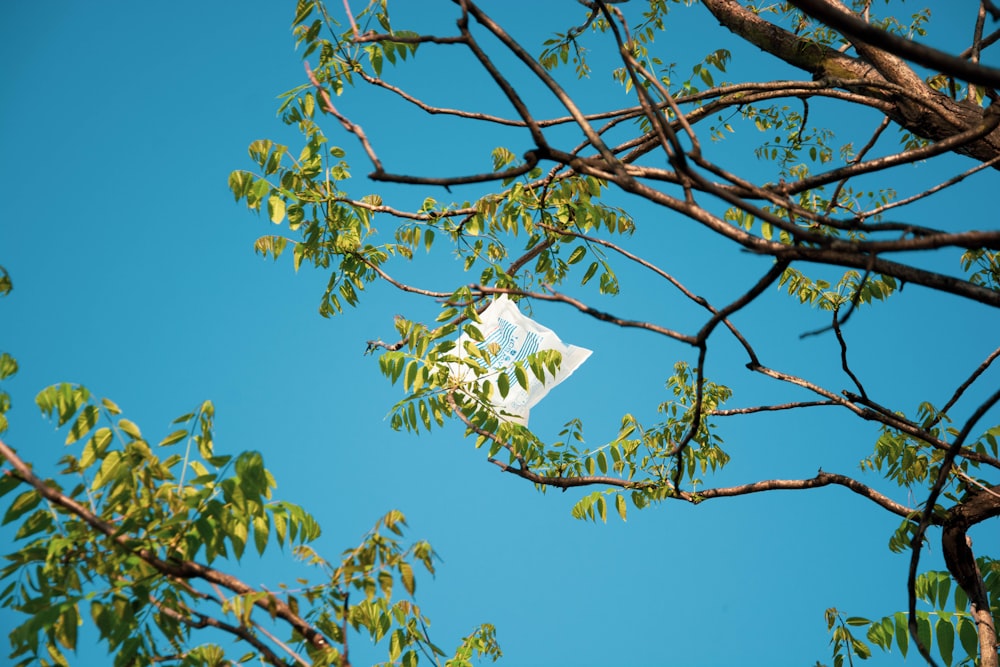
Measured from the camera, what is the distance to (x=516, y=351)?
7.62 feet

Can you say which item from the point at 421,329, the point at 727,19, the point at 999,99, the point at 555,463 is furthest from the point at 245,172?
the point at 999,99

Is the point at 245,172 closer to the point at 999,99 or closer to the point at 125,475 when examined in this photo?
the point at 125,475

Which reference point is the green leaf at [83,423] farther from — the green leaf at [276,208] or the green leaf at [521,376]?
the green leaf at [521,376]

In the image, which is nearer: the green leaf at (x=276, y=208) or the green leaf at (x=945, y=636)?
the green leaf at (x=945, y=636)

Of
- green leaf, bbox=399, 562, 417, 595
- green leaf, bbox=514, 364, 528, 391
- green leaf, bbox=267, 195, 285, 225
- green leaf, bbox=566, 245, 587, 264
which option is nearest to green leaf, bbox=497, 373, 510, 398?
green leaf, bbox=514, 364, 528, 391

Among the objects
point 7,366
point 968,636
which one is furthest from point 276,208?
point 968,636

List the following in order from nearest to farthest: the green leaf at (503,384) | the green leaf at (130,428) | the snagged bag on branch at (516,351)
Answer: the green leaf at (130,428) < the green leaf at (503,384) < the snagged bag on branch at (516,351)

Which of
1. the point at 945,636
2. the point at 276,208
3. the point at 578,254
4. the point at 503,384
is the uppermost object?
the point at 276,208

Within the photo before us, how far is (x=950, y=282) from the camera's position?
3.62 feet

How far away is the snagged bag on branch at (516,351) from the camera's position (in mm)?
2279

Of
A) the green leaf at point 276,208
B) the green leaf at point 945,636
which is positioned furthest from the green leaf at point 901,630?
the green leaf at point 276,208

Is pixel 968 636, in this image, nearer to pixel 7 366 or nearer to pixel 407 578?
pixel 407 578

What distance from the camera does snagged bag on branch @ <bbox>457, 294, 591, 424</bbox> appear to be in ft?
7.48

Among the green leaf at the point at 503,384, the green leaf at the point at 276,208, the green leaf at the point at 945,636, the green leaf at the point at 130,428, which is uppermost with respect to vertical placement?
the green leaf at the point at 276,208
